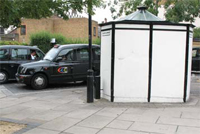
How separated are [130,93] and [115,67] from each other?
933mm

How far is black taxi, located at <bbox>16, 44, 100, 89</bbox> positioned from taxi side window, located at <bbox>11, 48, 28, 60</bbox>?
1804 mm

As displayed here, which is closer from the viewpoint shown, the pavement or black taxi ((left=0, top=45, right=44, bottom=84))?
the pavement

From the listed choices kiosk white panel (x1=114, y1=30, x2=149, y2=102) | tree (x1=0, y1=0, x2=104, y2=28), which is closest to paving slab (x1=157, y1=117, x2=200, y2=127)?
kiosk white panel (x1=114, y1=30, x2=149, y2=102)

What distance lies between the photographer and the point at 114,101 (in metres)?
7.45

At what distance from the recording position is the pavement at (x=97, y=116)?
5043 mm

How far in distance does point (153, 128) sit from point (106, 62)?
307 cm

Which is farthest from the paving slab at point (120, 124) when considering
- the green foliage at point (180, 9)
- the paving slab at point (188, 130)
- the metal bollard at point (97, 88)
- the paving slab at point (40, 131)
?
the green foliage at point (180, 9)

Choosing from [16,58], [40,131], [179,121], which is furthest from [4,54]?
[179,121]

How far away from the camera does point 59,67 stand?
34.4 ft

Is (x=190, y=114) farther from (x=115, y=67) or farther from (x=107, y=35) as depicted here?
(x=107, y=35)

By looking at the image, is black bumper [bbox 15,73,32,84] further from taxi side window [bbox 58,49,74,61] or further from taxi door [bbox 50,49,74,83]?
taxi side window [bbox 58,49,74,61]

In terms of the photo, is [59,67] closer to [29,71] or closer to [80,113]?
[29,71]

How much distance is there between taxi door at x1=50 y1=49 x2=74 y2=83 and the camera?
10.5 metres

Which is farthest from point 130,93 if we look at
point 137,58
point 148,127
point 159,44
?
point 148,127
